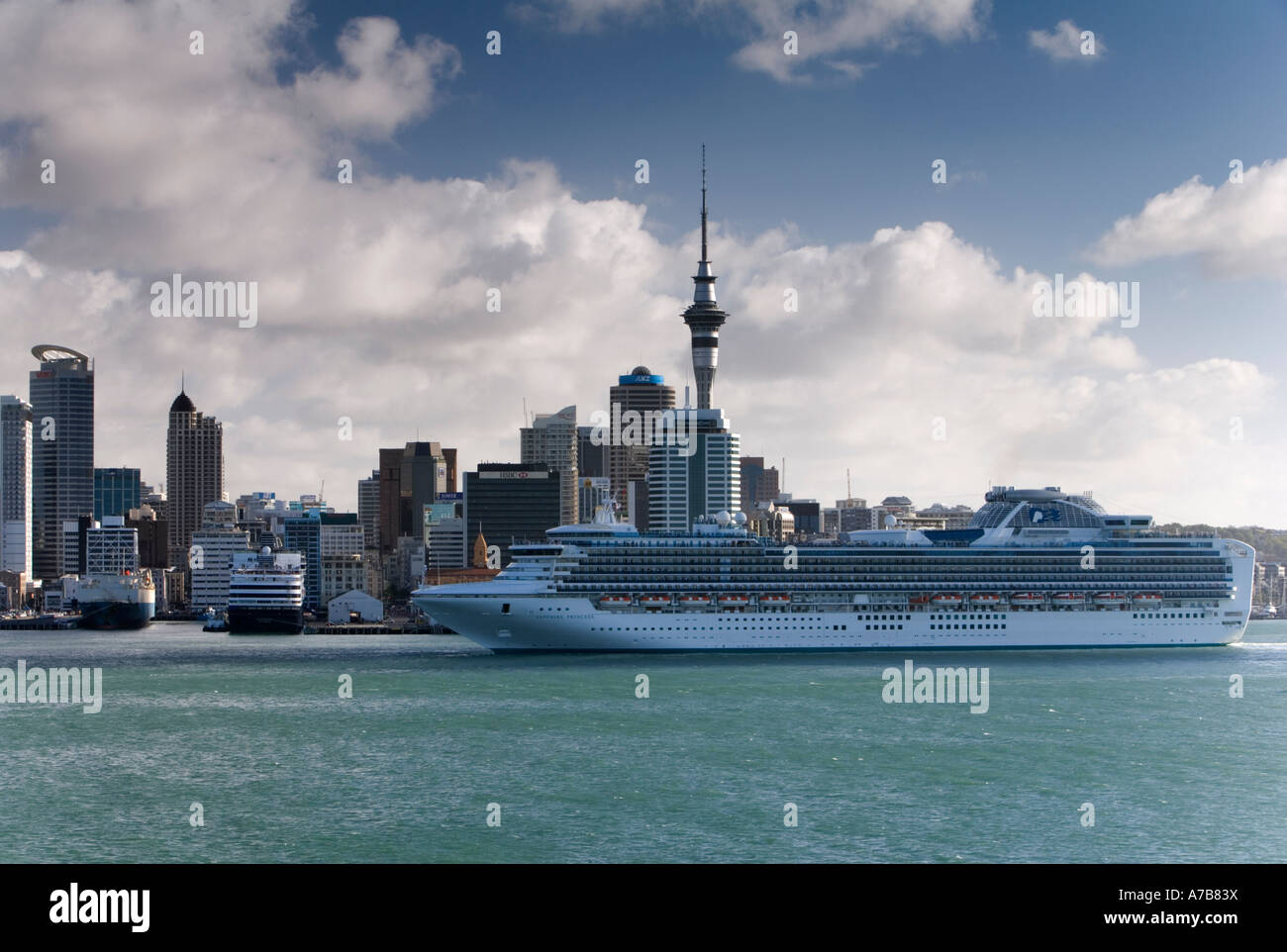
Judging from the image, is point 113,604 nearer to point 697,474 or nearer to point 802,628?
point 697,474

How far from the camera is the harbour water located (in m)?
22.9

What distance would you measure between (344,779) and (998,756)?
1504 centimetres

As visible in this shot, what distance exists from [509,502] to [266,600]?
6439 centimetres

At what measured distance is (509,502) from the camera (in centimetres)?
17312

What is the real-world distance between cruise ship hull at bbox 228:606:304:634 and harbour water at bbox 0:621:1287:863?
5769 centimetres

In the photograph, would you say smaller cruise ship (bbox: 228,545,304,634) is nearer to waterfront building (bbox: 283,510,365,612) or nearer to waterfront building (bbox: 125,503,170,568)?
waterfront building (bbox: 283,510,365,612)

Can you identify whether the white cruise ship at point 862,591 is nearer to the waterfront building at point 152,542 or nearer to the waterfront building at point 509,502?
the waterfront building at point 509,502

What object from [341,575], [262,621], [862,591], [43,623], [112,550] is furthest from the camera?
[112,550]

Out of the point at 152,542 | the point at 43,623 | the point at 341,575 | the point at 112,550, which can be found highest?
the point at 152,542

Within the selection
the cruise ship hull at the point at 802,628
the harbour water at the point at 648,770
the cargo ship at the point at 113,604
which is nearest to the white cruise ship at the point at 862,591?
the cruise ship hull at the point at 802,628

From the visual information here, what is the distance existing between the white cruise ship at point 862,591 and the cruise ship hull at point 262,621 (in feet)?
157

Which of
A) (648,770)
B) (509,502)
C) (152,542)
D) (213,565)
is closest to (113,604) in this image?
(213,565)

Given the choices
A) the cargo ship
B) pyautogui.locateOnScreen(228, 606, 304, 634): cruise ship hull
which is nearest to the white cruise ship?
pyautogui.locateOnScreen(228, 606, 304, 634): cruise ship hull

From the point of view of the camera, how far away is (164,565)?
194 metres
